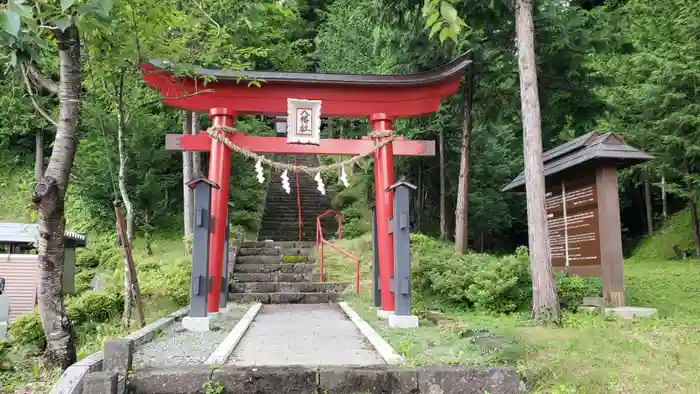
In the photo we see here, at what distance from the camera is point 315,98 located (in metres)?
9.38

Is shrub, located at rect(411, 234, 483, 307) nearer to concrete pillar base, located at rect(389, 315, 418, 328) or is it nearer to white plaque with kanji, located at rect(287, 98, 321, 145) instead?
concrete pillar base, located at rect(389, 315, 418, 328)

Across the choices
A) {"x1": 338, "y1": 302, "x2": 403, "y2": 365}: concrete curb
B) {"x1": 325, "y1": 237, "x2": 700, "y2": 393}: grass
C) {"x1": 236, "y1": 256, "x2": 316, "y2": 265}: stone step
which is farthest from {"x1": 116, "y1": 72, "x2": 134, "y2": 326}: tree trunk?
{"x1": 236, "y1": 256, "x2": 316, "y2": 265}: stone step

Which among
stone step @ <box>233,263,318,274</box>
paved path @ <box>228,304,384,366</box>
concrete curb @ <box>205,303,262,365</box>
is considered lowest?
paved path @ <box>228,304,384,366</box>

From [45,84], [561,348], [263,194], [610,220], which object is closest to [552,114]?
[610,220]

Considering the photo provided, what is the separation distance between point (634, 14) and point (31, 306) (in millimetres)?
21021

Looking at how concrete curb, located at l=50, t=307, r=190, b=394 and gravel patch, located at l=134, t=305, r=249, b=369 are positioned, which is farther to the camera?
gravel patch, located at l=134, t=305, r=249, b=369

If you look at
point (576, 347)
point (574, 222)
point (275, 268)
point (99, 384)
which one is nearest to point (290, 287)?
point (275, 268)

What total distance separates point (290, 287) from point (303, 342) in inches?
223

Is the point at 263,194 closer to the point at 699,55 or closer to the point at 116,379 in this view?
the point at 699,55

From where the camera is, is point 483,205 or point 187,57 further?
point 483,205

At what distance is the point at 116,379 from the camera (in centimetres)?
Answer: 408

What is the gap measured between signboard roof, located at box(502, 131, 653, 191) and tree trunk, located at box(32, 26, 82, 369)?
24.4ft

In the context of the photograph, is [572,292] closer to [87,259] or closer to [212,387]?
[212,387]

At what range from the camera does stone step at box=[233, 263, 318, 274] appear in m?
12.7
